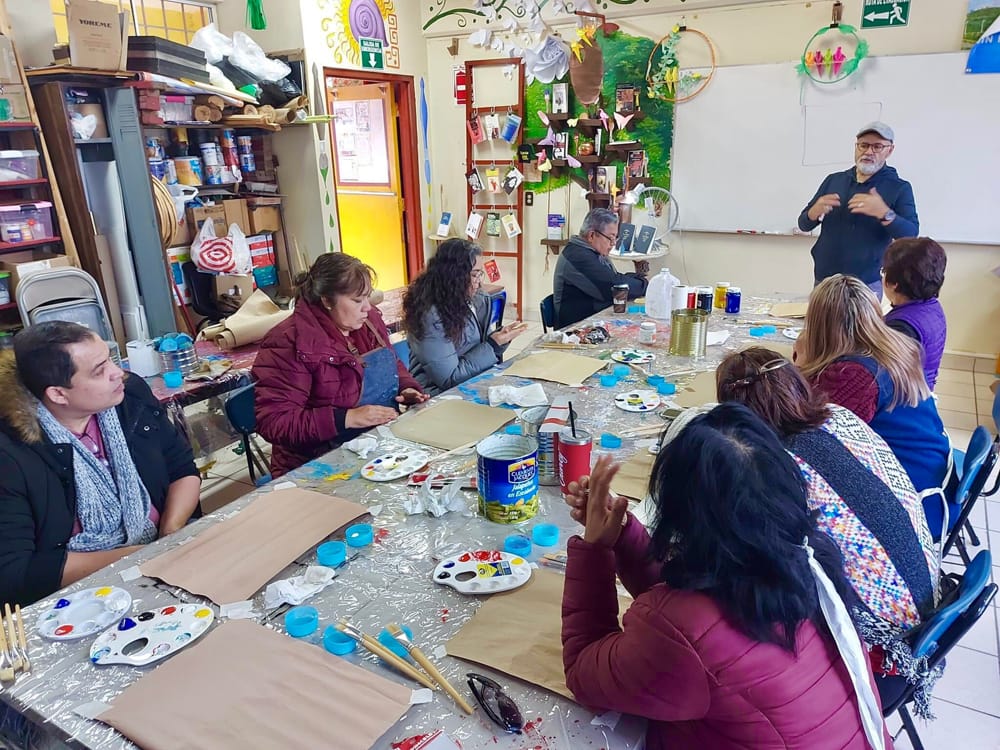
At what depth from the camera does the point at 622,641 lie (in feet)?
2.90

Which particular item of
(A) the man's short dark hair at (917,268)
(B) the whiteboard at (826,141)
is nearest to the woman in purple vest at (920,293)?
(A) the man's short dark hair at (917,268)

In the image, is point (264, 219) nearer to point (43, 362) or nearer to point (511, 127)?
point (511, 127)

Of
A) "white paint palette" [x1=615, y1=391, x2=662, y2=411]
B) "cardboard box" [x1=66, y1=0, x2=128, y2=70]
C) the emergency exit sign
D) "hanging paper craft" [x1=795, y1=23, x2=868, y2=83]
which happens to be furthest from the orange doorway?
"white paint palette" [x1=615, y1=391, x2=662, y2=411]

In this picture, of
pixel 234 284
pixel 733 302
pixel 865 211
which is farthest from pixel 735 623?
pixel 234 284

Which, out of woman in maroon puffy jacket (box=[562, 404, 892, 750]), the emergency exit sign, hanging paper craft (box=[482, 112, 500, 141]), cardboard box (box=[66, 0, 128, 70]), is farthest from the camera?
hanging paper craft (box=[482, 112, 500, 141])

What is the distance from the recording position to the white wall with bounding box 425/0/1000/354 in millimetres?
4195

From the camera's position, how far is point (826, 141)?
14.9ft

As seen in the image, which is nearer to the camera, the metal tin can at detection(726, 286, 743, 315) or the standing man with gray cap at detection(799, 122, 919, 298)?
the metal tin can at detection(726, 286, 743, 315)

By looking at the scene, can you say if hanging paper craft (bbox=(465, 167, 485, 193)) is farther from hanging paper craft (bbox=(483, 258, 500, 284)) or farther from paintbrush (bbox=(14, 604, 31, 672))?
paintbrush (bbox=(14, 604, 31, 672))

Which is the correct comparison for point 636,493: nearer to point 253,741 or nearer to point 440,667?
point 440,667

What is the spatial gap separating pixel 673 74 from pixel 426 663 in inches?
192

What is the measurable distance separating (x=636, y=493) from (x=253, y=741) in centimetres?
95

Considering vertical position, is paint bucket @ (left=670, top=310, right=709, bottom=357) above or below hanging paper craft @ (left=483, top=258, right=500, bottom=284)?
above

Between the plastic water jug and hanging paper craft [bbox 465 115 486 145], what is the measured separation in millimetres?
3091
